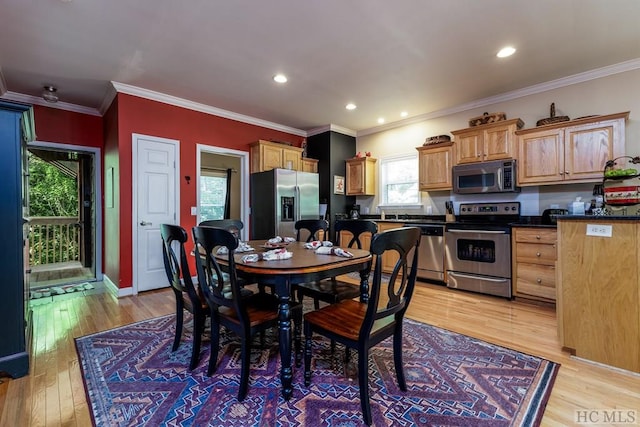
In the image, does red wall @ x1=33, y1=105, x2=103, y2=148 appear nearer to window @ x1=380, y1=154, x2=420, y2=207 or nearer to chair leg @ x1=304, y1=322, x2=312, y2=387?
chair leg @ x1=304, y1=322, x2=312, y2=387

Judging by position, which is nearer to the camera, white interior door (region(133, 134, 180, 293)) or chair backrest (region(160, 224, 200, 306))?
chair backrest (region(160, 224, 200, 306))

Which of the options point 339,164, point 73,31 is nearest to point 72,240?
point 73,31

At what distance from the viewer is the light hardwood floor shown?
1562 mm

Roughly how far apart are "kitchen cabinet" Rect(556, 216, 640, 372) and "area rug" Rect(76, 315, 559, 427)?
1.09 ft

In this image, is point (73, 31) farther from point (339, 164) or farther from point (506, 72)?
point (506, 72)

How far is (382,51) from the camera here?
289 centimetres

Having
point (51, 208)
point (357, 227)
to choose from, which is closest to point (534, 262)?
point (357, 227)

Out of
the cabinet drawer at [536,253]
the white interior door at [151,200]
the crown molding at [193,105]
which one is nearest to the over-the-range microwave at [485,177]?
the cabinet drawer at [536,253]

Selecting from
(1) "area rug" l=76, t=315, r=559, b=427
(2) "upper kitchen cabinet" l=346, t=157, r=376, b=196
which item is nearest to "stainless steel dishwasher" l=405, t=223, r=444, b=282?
(2) "upper kitchen cabinet" l=346, t=157, r=376, b=196

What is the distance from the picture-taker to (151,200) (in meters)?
3.86

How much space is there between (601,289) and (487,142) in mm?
2409

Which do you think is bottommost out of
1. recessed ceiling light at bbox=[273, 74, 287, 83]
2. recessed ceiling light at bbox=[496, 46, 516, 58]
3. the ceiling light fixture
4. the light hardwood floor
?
the light hardwood floor

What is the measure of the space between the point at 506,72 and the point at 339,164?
9.69ft

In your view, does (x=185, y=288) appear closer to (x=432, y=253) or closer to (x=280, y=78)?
(x=280, y=78)
